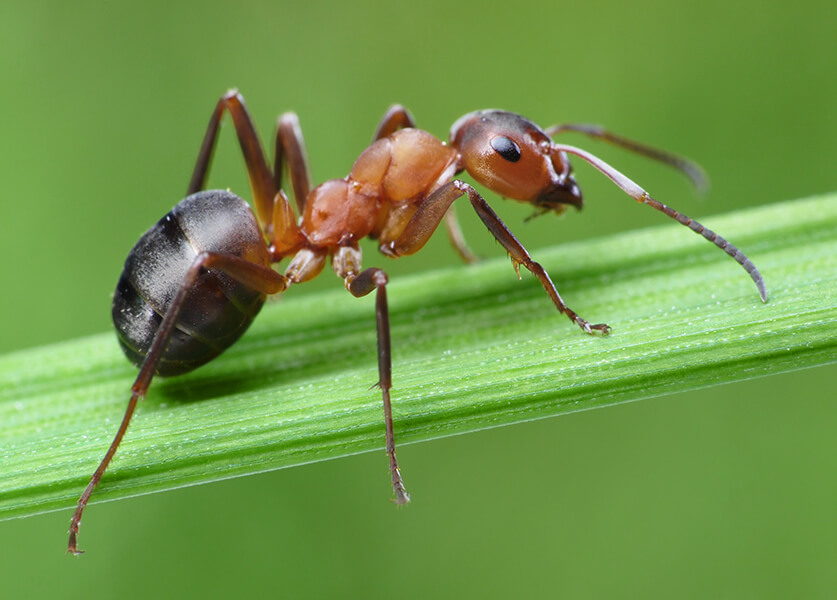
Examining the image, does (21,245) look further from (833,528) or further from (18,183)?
(833,528)

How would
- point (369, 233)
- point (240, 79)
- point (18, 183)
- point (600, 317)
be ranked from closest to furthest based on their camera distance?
1. point (600, 317)
2. point (369, 233)
3. point (18, 183)
4. point (240, 79)

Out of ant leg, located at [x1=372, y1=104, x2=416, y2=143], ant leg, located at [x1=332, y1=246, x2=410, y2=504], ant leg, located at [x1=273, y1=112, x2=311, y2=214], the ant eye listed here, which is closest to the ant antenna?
the ant eye

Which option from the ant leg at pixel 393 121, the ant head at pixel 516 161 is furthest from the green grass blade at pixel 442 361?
the ant leg at pixel 393 121

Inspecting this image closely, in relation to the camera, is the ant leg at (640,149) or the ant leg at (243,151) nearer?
the ant leg at (243,151)

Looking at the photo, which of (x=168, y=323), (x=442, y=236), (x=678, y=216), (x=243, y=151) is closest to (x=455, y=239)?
(x=442, y=236)

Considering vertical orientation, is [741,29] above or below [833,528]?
above

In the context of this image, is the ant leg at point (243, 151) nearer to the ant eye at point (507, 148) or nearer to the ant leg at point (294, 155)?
the ant leg at point (294, 155)

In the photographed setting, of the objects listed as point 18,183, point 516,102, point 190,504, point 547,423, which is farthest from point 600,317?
point 18,183

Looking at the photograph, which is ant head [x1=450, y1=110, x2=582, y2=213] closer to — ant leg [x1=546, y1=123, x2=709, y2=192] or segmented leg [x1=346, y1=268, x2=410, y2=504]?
ant leg [x1=546, y1=123, x2=709, y2=192]
